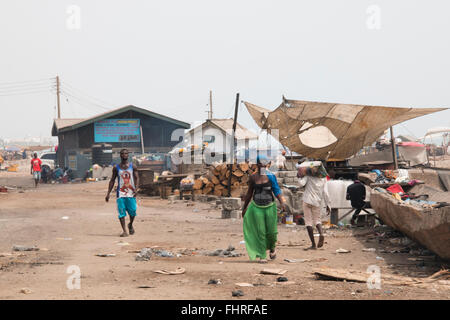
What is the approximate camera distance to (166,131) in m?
37.2

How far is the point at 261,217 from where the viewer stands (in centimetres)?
862

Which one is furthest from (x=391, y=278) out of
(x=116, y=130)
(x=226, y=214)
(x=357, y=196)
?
(x=116, y=130)

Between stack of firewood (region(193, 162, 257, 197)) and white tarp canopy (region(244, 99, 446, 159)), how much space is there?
1.94m

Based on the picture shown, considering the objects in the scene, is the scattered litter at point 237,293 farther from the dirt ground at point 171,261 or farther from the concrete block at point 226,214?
the concrete block at point 226,214

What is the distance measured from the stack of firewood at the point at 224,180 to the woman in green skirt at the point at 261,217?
37.7 feet

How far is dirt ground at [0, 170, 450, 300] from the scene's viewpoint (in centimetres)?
589

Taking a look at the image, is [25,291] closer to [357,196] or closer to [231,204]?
[357,196]

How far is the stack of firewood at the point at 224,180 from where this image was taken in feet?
67.6


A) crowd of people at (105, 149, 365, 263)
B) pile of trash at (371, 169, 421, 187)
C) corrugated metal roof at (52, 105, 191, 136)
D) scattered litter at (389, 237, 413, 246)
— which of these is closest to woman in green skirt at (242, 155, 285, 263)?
crowd of people at (105, 149, 365, 263)

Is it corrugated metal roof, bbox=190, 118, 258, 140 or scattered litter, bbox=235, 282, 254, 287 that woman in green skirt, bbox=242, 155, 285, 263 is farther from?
corrugated metal roof, bbox=190, 118, 258, 140

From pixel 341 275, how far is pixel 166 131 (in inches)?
1223

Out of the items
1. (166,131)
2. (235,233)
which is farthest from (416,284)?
(166,131)

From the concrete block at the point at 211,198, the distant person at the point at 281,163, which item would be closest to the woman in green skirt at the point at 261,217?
the concrete block at the point at 211,198
